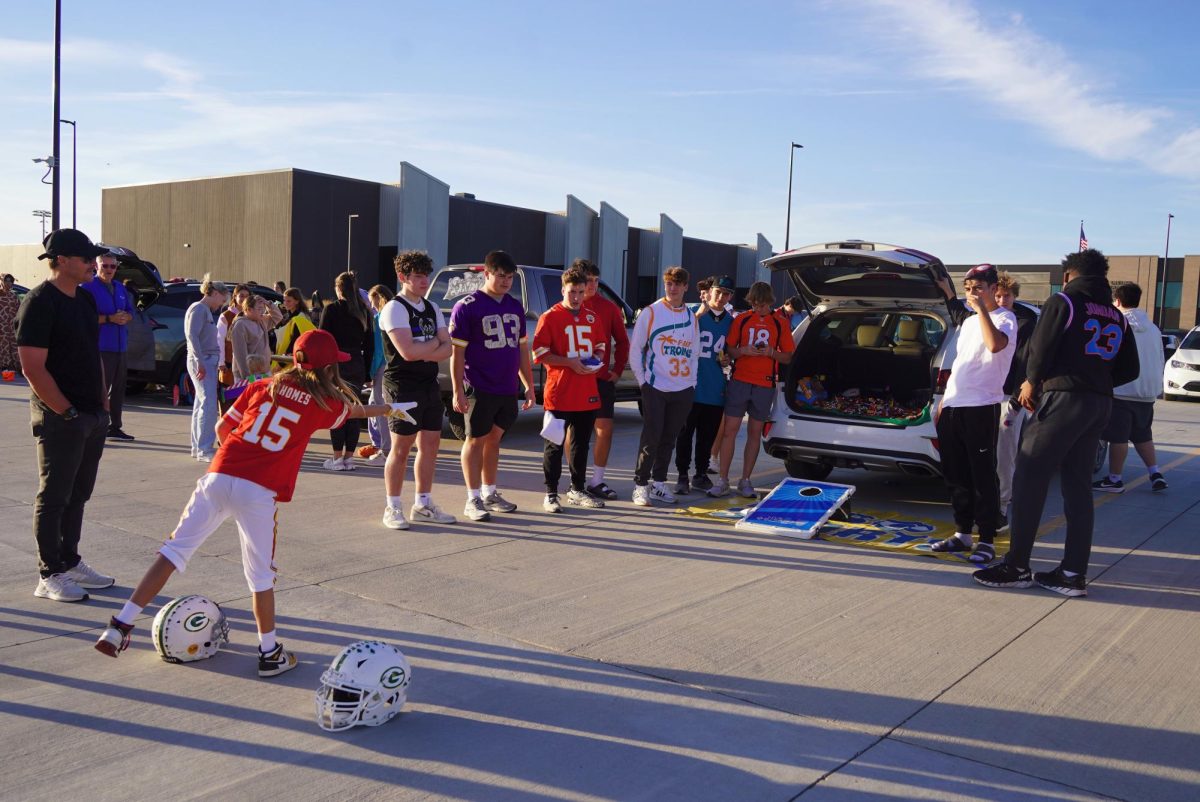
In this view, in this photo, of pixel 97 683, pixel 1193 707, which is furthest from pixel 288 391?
pixel 1193 707

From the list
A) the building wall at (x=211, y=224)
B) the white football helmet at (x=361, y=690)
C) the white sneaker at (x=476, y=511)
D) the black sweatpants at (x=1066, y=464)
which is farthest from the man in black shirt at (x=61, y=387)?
the building wall at (x=211, y=224)

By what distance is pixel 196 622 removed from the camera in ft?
14.3

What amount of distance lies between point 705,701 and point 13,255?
4800 cm

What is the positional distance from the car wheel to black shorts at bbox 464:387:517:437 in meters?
2.84

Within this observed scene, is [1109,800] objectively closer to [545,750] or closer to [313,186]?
[545,750]

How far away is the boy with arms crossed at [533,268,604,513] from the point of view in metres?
7.68

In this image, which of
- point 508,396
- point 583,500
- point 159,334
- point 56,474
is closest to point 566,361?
point 508,396

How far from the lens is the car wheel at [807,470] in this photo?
29.3 feet

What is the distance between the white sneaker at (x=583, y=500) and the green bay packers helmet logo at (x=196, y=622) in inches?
155

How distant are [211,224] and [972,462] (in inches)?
1391

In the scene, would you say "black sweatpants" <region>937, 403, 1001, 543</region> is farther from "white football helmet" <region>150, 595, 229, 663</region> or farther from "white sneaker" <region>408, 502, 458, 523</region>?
"white football helmet" <region>150, 595, 229, 663</region>

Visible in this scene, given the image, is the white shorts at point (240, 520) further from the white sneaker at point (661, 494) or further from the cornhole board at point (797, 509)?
the white sneaker at point (661, 494)

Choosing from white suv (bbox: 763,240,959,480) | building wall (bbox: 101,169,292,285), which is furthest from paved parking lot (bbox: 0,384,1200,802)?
building wall (bbox: 101,169,292,285)

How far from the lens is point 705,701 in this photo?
408 centimetres
